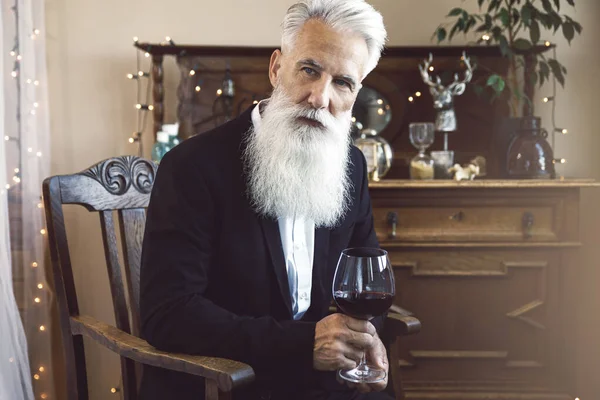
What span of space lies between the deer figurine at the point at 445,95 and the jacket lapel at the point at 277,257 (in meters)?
1.49

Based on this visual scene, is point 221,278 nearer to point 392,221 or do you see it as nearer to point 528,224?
point 392,221

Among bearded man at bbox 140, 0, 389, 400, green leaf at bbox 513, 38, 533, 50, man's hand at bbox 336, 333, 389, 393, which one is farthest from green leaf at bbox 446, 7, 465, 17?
man's hand at bbox 336, 333, 389, 393

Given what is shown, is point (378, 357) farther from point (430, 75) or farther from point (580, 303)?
point (580, 303)

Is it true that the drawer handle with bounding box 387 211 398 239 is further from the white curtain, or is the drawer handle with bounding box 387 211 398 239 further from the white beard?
the white curtain

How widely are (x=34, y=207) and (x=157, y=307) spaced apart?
1.45 metres

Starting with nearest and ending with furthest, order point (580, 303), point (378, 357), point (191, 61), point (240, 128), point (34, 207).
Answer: point (378, 357)
point (240, 128)
point (34, 207)
point (191, 61)
point (580, 303)

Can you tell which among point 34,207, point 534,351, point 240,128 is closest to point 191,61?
point 34,207

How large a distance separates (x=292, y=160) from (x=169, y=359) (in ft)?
2.02

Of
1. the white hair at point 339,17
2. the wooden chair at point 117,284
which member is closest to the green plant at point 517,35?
the white hair at point 339,17

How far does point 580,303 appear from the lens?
312 cm

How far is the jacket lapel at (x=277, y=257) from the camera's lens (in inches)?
60.1

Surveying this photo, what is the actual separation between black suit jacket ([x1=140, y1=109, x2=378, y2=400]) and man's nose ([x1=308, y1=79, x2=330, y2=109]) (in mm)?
235

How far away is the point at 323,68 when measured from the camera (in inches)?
60.3

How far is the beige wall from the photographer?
3.02m
